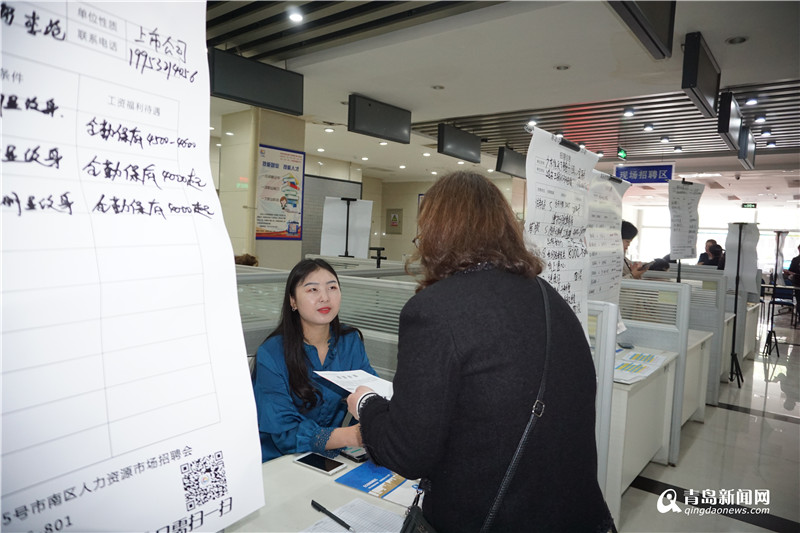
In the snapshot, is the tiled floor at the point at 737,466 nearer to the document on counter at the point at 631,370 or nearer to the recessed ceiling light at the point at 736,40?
the document on counter at the point at 631,370

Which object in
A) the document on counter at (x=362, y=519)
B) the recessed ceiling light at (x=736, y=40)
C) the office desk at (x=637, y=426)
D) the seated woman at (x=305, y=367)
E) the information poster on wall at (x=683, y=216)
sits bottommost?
the office desk at (x=637, y=426)

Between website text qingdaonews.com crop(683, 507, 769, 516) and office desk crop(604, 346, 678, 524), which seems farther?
website text qingdaonews.com crop(683, 507, 769, 516)

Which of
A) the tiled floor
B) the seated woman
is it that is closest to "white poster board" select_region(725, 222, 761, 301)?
the tiled floor

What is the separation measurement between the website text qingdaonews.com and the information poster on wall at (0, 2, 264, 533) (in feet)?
9.35

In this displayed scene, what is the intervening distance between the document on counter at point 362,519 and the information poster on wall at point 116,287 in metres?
0.41

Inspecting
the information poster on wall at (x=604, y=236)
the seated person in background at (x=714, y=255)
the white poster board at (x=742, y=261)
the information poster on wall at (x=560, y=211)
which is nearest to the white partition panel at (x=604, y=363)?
the information poster on wall at (x=560, y=211)

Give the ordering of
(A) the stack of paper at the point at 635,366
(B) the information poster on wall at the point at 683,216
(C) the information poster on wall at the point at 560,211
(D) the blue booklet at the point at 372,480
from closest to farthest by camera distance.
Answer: (D) the blue booklet at the point at 372,480 → (C) the information poster on wall at the point at 560,211 → (A) the stack of paper at the point at 635,366 → (B) the information poster on wall at the point at 683,216

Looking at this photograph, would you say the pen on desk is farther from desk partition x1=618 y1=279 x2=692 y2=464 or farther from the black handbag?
desk partition x1=618 y1=279 x2=692 y2=464

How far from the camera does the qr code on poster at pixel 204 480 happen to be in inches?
27.9

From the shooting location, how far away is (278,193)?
6539mm

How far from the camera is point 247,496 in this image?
0.78 metres

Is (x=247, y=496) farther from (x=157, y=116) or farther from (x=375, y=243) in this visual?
(x=375, y=243)

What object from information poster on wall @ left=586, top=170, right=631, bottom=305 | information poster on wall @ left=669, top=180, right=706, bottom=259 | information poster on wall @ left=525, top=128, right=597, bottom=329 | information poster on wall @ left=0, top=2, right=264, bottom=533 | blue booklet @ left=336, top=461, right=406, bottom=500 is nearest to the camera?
information poster on wall @ left=0, top=2, right=264, bottom=533

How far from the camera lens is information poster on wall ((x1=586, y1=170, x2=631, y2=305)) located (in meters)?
2.38
